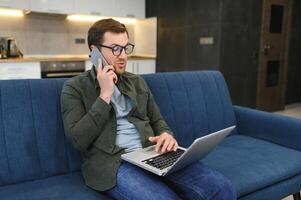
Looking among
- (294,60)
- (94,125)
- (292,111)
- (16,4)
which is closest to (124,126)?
(94,125)

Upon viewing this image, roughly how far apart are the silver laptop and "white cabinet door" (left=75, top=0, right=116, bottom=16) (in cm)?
345

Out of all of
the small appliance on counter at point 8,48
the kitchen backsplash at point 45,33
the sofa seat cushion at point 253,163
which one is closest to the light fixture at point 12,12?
the kitchen backsplash at point 45,33

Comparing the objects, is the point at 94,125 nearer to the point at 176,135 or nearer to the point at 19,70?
the point at 176,135

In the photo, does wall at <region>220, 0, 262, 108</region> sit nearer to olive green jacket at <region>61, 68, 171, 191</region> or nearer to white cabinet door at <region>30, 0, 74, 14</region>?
white cabinet door at <region>30, 0, 74, 14</region>

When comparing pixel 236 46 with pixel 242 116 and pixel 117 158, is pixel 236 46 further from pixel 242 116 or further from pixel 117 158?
pixel 117 158

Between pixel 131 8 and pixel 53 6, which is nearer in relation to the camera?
pixel 53 6

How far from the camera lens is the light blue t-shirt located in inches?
56.0

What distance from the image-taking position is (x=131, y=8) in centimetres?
484

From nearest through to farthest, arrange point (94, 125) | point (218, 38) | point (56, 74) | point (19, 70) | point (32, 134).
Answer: point (94, 125) → point (32, 134) → point (19, 70) → point (56, 74) → point (218, 38)

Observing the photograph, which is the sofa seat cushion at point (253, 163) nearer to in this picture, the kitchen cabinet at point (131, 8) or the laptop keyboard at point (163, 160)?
the laptop keyboard at point (163, 160)

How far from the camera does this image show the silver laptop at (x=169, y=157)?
3.86 feet

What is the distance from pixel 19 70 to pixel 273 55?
380cm

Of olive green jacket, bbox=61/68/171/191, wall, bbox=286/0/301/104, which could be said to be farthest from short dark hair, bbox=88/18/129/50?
wall, bbox=286/0/301/104

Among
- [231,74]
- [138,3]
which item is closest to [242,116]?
[231,74]
